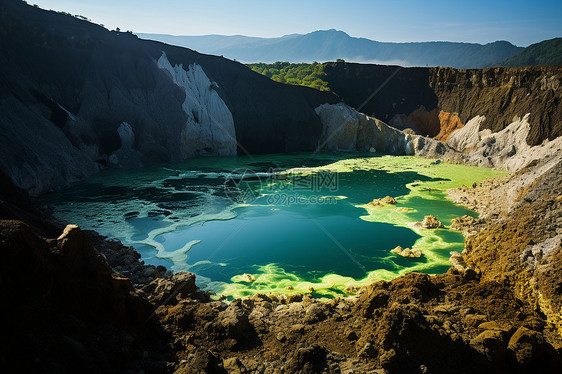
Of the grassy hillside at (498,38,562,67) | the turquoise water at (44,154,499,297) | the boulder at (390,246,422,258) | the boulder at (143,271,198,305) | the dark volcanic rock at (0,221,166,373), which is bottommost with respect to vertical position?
the turquoise water at (44,154,499,297)

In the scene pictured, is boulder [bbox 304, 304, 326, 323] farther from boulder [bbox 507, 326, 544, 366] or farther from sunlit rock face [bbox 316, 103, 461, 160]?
sunlit rock face [bbox 316, 103, 461, 160]

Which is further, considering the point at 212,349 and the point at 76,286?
the point at 212,349

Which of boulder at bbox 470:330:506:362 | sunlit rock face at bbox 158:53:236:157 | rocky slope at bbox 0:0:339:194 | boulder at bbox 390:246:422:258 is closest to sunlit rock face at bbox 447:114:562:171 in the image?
rocky slope at bbox 0:0:339:194

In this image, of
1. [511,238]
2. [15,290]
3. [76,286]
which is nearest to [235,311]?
[76,286]

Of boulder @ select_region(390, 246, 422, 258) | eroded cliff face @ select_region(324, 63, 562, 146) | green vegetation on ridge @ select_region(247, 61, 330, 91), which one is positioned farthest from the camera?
green vegetation on ridge @ select_region(247, 61, 330, 91)

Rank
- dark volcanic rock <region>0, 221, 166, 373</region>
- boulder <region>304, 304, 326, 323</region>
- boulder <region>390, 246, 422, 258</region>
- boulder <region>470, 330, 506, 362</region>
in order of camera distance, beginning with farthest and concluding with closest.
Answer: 1. boulder <region>390, 246, 422, 258</region>
2. boulder <region>304, 304, 326, 323</region>
3. boulder <region>470, 330, 506, 362</region>
4. dark volcanic rock <region>0, 221, 166, 373</region>

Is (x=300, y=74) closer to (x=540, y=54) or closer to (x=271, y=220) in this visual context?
(x=271, y=220)

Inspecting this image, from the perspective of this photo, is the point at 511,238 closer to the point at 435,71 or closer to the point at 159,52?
the point at 159,52

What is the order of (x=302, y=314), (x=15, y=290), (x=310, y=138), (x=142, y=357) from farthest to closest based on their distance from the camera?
(x=310, y=138) → (x=302, y=314) → (x=142, y=357) → (x=15, y=290)
